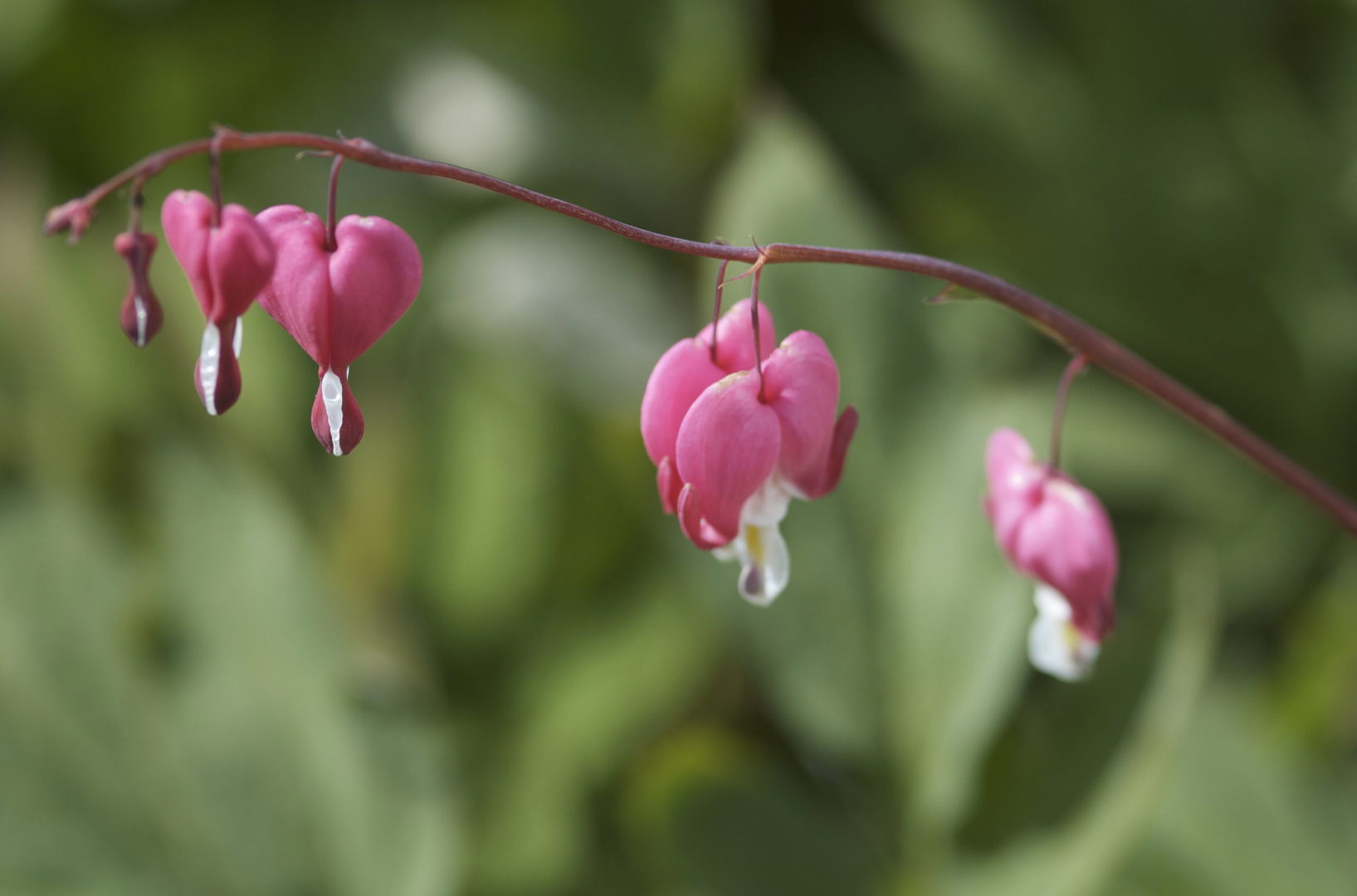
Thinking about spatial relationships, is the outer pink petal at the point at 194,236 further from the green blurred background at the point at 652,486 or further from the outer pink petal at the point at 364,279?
the green blurred background at the point at 652,486

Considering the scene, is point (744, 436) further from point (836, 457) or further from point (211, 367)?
point (211, 367)

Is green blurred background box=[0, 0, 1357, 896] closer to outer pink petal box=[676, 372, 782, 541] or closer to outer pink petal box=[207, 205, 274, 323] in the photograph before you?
outer pink petal box=[676, 372, 782, 541]

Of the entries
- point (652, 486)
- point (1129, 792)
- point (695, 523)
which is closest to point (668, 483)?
point (695, 523)

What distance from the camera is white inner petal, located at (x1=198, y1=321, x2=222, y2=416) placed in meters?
0.55

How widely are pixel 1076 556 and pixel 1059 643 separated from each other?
8cm

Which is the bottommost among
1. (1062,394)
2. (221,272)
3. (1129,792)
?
(1129,792)

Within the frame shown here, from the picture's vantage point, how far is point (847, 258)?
1.98ft

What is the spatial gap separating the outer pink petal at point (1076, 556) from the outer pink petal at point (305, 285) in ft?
1.27

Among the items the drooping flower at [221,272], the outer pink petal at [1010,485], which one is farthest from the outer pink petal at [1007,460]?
the drooping flower at [221,272]

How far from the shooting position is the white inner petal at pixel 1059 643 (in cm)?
78

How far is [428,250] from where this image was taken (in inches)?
72.0

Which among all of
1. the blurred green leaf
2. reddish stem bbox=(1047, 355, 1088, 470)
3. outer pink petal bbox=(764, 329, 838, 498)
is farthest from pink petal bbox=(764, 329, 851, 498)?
the blurred green leaf

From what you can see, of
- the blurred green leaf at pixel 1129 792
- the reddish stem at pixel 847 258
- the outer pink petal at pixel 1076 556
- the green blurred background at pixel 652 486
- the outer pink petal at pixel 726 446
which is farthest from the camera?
the green blurred background at pixel 652 486

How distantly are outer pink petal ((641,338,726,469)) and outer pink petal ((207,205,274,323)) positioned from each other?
197 millimetres
